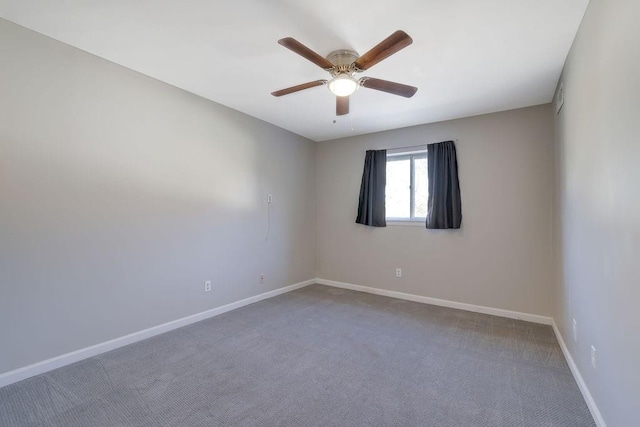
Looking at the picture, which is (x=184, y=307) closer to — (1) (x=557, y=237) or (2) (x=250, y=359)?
(2) (x=250, y=359)

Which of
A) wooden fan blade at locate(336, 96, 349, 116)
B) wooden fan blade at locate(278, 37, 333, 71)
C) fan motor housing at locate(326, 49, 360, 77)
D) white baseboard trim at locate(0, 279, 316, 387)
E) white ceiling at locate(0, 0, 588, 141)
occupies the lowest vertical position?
white baseboard trim at locate(0, 279, 316, 387)

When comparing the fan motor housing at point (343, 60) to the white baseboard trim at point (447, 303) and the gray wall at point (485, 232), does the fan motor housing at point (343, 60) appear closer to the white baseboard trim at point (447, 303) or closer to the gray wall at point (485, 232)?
the gray wall at point (485, 232)

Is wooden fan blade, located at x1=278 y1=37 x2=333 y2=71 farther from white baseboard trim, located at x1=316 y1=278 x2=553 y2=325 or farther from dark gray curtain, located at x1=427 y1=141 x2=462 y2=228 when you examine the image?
white baseboard trim, located at x1=316 y1=278 x2=553 y2=325

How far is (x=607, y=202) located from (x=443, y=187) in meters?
2.33

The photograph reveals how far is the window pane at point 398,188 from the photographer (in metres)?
4.31

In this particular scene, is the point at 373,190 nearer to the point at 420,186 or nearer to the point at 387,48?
the point at 420,186

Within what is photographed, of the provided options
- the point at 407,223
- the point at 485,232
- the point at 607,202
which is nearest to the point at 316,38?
the point at 607,202

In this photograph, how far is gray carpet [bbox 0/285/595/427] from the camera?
175cm

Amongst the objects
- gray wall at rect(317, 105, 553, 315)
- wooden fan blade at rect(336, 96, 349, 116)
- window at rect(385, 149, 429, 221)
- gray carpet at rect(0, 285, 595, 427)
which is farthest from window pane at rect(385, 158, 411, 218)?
wooden fan blade at rect(336, 96, 349, 116)

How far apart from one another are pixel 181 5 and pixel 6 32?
132 centimetres

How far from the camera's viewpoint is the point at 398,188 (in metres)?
4.39

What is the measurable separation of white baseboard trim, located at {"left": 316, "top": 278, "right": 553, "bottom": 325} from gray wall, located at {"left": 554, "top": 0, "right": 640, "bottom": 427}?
3.34ft

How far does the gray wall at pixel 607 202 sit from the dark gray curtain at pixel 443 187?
1.44m

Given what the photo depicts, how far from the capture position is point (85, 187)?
7.95 feet
